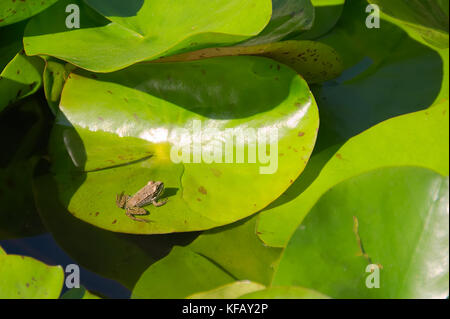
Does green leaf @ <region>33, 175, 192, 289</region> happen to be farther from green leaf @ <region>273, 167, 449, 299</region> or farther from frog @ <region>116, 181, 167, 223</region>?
green leaf @ <region>273, 167, 449, 299</region>

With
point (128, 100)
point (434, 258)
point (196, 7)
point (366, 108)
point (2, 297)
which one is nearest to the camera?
point (434, 258)

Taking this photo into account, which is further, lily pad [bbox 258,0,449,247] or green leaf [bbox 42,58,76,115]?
green leaf [bbox 42,58,76,115]

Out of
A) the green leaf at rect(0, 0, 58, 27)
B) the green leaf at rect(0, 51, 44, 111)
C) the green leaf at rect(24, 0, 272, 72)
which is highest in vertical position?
the green leaf at rect(0, 0, 58, 27)

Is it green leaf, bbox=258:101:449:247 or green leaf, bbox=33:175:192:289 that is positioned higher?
green leaf, bbox=258:101:449:247

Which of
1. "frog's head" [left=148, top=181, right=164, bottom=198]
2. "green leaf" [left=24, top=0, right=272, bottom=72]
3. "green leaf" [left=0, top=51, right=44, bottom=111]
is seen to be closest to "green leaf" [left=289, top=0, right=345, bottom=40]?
"green leaf" [left=24, top=0, right=272, bottom=72]

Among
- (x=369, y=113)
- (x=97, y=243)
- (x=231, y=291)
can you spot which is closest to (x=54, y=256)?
→ (x=97, y=243)

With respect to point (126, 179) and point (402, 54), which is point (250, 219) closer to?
point (126, 179)

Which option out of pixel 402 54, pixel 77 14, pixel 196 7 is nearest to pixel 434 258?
pixel 402 54
